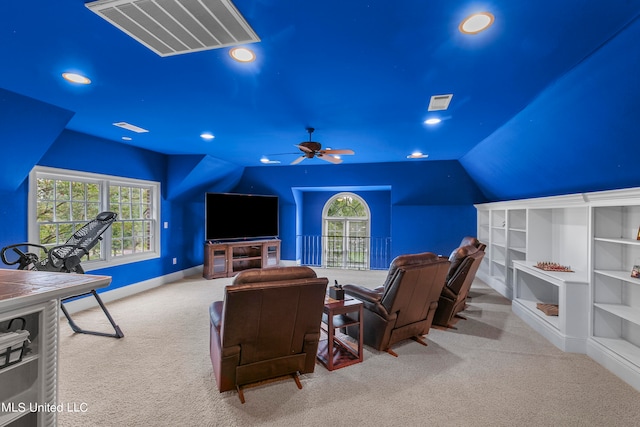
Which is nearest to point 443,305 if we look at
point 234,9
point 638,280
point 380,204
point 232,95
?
point 638,280

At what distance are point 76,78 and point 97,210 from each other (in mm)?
2965

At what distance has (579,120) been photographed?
2758mm

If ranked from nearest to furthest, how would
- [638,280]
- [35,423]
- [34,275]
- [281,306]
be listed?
[35,423] < [34,275] < [281,306] < [638,280]

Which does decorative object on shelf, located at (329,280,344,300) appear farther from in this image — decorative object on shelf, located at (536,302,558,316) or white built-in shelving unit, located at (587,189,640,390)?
decorative object on shelf, located at (536,302,558,316)

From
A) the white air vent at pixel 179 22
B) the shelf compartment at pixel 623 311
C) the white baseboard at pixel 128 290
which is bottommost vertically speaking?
the white baseboard at pixel 128 290

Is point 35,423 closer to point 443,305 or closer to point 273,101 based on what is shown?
point 273,101

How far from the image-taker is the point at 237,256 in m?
7.04

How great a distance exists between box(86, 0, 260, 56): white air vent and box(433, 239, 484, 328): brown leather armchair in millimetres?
3376

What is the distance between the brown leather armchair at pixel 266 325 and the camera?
2131mm

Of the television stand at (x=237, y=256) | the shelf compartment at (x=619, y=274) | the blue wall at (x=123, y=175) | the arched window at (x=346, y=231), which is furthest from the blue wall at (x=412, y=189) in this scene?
the shelf compartment at (x=619, y=274)

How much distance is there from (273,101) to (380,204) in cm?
578

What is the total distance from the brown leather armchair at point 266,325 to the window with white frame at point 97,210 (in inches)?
132

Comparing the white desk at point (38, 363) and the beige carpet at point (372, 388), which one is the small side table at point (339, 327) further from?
the white desk at point (38, 363)

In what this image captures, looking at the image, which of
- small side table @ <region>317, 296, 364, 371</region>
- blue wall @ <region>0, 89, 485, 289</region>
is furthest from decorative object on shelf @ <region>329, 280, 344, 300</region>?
blue wall @ <region>0, 89, 485, 289</region>
